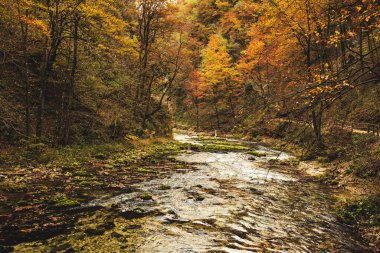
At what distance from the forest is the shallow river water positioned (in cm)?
9

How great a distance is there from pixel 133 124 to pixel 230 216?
15374 mm

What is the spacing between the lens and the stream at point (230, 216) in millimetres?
5691

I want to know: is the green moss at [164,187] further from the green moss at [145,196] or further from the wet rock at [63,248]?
the wet rock at [63,248]

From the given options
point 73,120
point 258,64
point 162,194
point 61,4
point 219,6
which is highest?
point 219,6

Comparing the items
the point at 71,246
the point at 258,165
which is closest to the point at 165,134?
the point at 258,165

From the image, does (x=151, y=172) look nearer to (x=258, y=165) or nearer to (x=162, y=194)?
(x=162, y=194)

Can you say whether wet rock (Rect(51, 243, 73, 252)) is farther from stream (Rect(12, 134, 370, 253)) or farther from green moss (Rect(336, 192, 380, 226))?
green moss (Rect(336, 192, 380, 226))

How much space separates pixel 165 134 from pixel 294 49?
15.4 meters

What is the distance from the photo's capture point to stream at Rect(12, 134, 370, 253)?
18.7 ft

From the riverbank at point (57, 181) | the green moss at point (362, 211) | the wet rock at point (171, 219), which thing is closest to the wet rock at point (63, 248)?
the riverbank at point (57, 181)

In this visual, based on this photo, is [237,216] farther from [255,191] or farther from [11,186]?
[11,186]

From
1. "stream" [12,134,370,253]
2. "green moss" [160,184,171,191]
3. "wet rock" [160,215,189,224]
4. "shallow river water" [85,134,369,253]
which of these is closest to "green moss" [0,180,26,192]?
"stream" [12,134,370,253]

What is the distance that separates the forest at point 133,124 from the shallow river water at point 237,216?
0.09 metres

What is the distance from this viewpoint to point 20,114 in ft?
44.0
